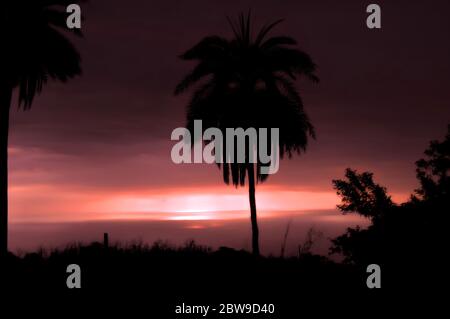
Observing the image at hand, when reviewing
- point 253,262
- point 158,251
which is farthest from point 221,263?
point 158,251

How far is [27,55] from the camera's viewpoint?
34.6m

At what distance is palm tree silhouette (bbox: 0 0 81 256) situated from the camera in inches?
1350

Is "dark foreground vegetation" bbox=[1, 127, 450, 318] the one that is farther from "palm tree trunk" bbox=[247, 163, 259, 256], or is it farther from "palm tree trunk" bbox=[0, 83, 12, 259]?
"palm tree trunk" bbox=[247, 163, 259, 256]

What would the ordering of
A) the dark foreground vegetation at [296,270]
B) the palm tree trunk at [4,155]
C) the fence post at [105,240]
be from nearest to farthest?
1. the dark foreground vegetation at [296,270]
2. the fence post at [105,240]
3. the palm tree trunk at [4,155]

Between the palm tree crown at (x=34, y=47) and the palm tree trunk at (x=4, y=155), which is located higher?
the palm tree crown at (x=34, y=47)

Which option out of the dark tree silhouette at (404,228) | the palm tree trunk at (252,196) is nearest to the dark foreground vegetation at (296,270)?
the dark tree silhouette at (404,228)

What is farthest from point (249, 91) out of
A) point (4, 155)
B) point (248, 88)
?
point (4, 155)

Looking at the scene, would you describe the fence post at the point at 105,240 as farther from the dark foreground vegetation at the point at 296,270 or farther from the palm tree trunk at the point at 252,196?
the palm tree trunk at the point at 252,196

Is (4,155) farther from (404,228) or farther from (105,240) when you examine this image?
(404,228)

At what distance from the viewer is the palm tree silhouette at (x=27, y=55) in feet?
112

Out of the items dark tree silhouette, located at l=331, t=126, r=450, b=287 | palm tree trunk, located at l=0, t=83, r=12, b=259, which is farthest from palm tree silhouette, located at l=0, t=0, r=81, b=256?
dark tree silhouette, located at l=331, t=126, r=450, b=287

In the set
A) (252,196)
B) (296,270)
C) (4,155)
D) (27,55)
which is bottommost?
(296,270)
